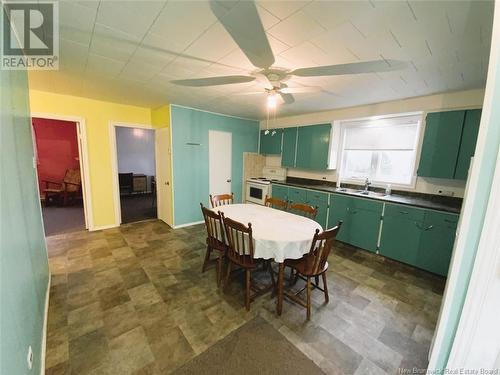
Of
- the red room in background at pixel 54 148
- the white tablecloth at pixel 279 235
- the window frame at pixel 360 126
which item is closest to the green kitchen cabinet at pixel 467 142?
the window frame at pixel 360 126

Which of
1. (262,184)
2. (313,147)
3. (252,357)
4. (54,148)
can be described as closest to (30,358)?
(252,357)

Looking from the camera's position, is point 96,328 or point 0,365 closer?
point 0,365

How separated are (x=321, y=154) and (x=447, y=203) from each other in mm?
2020

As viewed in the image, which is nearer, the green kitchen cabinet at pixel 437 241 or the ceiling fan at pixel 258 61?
the ceiling fan at pixel 258 61

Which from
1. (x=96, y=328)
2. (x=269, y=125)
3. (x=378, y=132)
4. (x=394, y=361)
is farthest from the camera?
(x=269, y=125)

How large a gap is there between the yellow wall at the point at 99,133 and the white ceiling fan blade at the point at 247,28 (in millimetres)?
3260

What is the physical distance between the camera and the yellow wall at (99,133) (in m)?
3.44

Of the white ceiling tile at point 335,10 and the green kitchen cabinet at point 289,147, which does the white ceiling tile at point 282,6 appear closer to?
the white ceiling tile at point 335,10

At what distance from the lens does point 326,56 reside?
187 cm

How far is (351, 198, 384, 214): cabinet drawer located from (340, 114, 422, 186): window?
73 centimetres

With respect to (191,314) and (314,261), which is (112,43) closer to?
(191,314)

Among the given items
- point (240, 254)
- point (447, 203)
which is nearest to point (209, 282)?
point (240, 254)

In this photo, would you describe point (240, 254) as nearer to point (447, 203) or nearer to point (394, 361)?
point (394, 361)

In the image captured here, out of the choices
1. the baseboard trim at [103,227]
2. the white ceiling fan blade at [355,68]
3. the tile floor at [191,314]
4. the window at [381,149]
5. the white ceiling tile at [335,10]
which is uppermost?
the white ceiling tile at [335,10]
